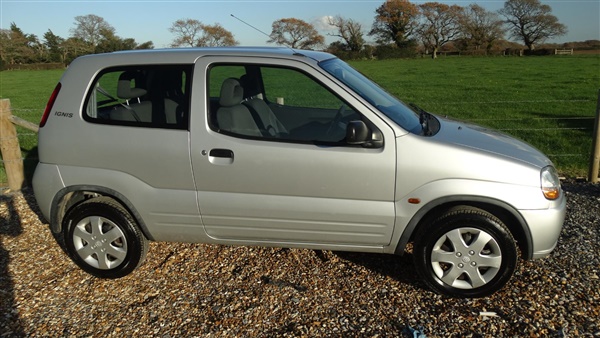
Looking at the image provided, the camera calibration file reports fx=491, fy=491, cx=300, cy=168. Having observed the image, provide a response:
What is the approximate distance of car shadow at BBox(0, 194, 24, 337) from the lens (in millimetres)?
3680

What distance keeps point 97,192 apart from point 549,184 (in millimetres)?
3611

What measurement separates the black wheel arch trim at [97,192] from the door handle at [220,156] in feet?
2.82

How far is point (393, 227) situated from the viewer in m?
3.79

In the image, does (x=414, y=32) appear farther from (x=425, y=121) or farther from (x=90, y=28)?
(x=425, y=121)

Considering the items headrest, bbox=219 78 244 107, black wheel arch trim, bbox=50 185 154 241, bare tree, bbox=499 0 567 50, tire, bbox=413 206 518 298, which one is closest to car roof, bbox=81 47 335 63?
headrest, bbox=219 78 244 107

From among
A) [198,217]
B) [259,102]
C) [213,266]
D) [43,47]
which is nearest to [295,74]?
[259,102]

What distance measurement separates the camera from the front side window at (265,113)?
3.86m

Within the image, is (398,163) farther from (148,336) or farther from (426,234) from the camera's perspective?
(148,336)

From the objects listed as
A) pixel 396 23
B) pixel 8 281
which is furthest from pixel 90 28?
pixel 8 281

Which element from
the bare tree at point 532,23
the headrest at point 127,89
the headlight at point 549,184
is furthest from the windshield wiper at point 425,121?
the bare tree at point 532,23

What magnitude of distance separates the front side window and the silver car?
0.02m

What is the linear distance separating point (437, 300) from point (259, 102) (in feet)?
7.34

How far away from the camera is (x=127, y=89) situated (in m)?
4.22

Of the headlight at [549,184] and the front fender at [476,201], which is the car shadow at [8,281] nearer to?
the front fender at [476,201]
